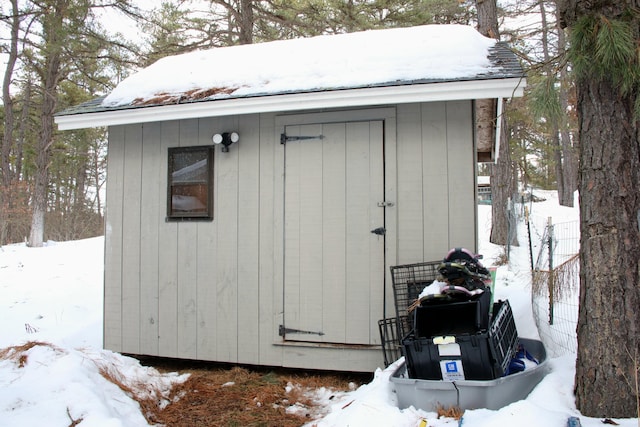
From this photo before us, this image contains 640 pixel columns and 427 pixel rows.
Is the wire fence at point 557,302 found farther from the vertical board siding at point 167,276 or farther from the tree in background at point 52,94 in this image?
the tree in background at point 52,94

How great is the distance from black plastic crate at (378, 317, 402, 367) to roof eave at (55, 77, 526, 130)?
1815mm

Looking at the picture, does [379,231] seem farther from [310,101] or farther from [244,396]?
[244,396]

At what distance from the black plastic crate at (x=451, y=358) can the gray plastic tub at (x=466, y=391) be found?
0.11m

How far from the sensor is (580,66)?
91.5 inches

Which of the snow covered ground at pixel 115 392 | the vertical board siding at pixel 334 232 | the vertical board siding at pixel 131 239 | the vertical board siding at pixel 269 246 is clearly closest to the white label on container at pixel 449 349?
the snow covered ground at pixel 115 392

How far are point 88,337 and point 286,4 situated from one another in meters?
7.42

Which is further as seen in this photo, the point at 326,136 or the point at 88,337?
the point at 88,337

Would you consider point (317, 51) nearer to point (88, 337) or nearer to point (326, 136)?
point (326, 136)

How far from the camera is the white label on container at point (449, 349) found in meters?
2.77

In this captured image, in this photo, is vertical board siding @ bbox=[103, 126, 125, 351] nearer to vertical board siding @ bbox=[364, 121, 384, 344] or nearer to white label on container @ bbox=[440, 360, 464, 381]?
vertical board siding @ bbox=[364, 121, 384, 344]

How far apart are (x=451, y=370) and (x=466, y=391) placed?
0.54 feet

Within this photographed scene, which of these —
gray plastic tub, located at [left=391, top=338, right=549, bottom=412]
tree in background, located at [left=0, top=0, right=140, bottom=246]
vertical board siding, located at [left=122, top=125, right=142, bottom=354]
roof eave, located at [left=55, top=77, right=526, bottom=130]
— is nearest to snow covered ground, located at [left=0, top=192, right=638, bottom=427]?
gray plastic tub, located at [left=391, top=338, right=549, bottom=412]

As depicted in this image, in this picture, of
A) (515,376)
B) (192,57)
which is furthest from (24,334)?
(515,376)

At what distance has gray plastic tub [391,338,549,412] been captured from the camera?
2.65 meters
